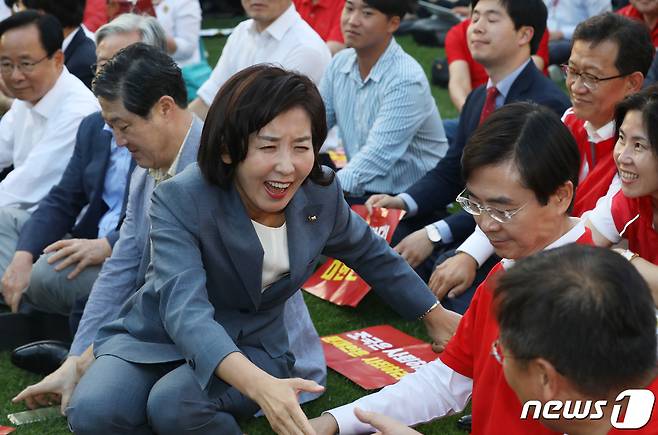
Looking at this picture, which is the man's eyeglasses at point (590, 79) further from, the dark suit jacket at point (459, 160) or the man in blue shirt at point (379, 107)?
the man in blue shirt at point (379, 107)

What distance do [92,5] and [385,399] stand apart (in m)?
5.13

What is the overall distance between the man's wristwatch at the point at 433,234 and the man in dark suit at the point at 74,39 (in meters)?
2.06

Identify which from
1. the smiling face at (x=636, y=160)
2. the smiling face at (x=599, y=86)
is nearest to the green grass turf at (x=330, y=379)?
the smiling face at (x=636, y=160)

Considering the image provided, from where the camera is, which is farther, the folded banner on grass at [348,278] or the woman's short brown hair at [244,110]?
the folded banner on grass at [348,278]

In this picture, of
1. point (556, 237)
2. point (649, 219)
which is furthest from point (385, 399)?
point (649, 219)

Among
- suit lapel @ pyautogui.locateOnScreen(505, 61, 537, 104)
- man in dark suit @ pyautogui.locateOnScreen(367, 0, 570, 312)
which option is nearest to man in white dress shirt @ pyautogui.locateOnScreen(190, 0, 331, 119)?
man in dark suit @ pyautogui.locateOnScreen(367, 0, 570, 312)

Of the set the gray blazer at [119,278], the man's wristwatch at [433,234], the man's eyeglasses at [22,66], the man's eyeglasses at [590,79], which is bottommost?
the man's wristwatch at [433,234]

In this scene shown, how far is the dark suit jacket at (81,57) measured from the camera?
16.9ft

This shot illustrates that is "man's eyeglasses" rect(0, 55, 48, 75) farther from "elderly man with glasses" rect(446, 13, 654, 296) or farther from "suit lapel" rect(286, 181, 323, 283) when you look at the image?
"elderly man with glasses" rect(446, 13, 654, 296)

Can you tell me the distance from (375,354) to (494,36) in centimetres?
154

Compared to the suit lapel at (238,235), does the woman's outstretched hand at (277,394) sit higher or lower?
lower

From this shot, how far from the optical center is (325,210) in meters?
2.82

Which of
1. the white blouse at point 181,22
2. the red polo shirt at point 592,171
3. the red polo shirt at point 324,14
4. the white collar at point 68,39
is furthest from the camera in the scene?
the red polo shirt at point 324,14

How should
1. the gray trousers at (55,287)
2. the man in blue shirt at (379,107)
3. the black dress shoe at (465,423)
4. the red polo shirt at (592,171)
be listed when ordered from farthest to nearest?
the man in blue shirt at (379,107) → the gray trousers at (55,287) → the red polo shirt at (592,171) → the black dress shoe at (465,423)
